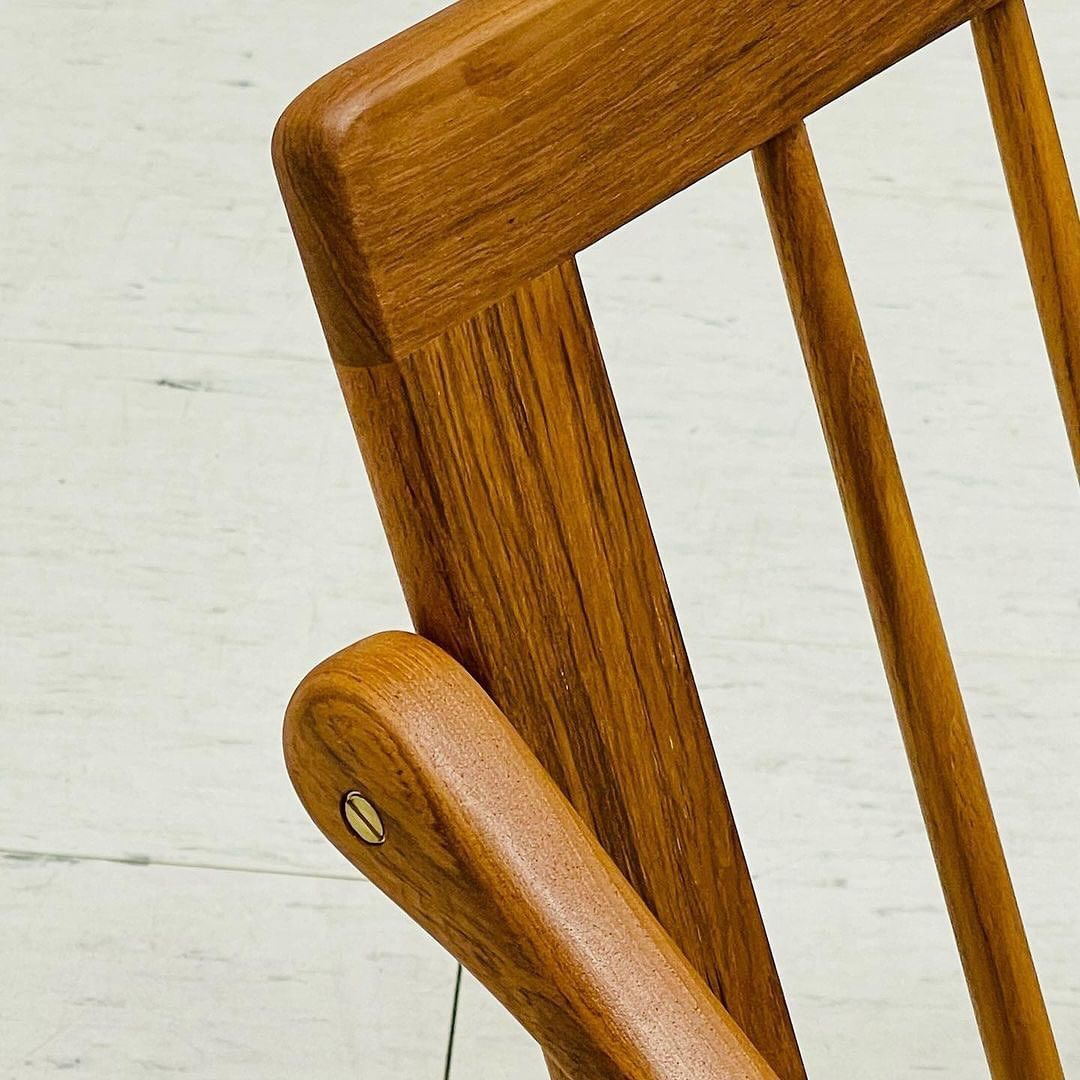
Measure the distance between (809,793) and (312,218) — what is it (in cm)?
82

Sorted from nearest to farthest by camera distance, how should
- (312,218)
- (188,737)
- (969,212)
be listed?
(312,218) → (188,737) → (969,212)

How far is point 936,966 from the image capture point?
3.06 feet

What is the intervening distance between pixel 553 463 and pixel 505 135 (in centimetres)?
6

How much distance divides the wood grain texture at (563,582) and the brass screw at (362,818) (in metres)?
0.03

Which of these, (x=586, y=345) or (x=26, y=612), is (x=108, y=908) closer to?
(x=26, y=612)

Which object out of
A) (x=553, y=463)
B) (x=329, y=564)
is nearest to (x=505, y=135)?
(x=553, y=463)

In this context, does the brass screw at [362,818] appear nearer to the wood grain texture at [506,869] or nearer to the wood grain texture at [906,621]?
the wood grain texture at [506,869]

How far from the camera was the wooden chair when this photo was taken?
0.25 metres

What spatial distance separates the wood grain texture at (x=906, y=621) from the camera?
29cm

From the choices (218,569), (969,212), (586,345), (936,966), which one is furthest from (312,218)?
(969,212)

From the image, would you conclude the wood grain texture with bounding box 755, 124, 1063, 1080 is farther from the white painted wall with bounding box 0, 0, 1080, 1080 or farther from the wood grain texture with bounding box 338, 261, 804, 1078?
the white painted wall with bounding box 0, 0, 1080, 1080

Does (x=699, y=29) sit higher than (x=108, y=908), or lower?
higher

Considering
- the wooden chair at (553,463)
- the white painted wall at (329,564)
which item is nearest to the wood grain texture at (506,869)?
the wooden chair at (553,463)

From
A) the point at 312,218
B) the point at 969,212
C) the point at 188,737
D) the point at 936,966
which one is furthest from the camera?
the point at 969,212
